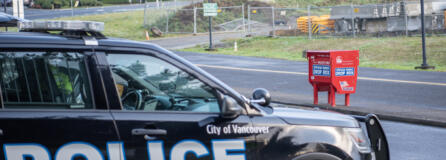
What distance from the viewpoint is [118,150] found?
4.16 metres

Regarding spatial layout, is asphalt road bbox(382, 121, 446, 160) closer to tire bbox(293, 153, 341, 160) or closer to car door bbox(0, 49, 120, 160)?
tire bbox(293, 153, 341, 160)

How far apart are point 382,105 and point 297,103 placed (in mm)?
1746

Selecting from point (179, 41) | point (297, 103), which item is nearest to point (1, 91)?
point (297, 103)

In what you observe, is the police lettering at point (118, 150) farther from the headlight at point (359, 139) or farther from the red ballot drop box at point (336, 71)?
the red ballot drop box at point (336, 71)

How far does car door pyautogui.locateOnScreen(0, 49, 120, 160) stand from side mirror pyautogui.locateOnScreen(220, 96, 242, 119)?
78 centimetres

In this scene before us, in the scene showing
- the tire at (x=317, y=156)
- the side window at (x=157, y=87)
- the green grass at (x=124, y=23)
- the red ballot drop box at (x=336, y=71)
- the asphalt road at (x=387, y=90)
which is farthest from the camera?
the green grass at (x=124, y=23)

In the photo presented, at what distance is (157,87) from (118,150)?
0.73m

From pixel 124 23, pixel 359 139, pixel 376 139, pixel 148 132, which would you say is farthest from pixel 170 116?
pixel 124 23

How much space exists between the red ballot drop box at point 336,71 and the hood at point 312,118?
7240 millimetres

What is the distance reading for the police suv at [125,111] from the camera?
407cm

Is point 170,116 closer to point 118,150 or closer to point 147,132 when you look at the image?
point 147,132

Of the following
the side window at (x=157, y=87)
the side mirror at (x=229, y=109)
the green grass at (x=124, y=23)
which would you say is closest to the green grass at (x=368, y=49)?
the green grass at (x=124, y=23)

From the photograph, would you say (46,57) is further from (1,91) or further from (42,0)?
(42,0)

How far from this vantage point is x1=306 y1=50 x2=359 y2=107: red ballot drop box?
482 inches
